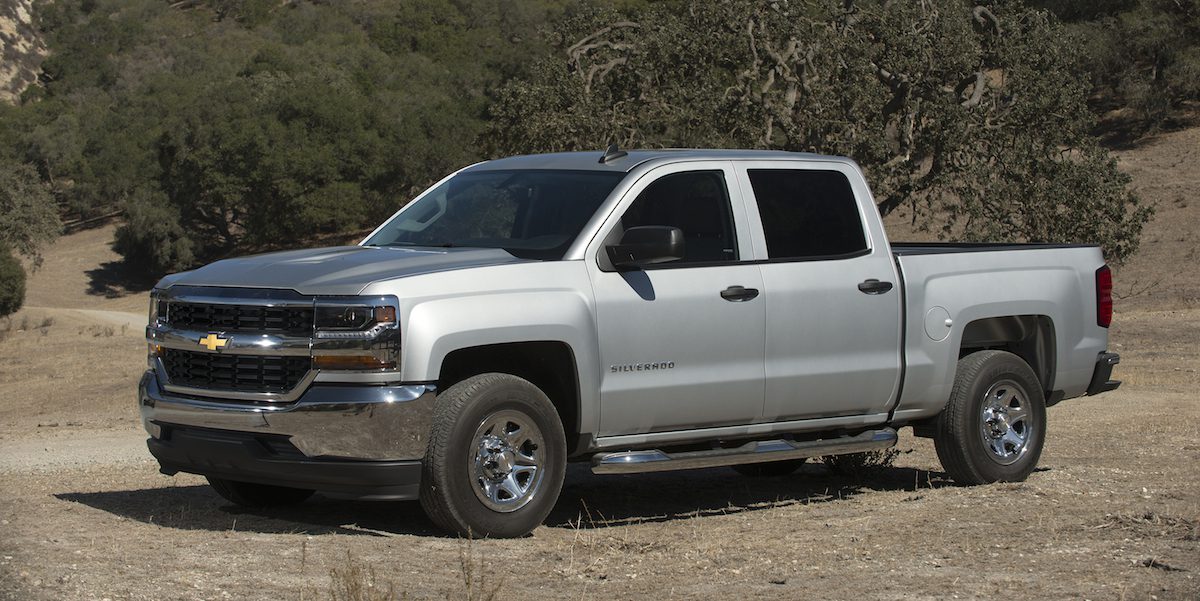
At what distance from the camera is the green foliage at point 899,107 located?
22.9 meters

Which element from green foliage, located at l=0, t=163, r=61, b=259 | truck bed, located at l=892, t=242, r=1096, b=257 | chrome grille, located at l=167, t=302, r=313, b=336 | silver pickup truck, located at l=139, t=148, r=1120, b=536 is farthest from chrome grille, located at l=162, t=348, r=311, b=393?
green foliage, located at l=0, t=163, r=61, b=259

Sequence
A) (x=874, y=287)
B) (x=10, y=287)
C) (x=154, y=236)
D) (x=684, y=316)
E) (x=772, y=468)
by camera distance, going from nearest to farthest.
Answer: (x=684, y=316) → (x=874, y=287) → (x=772, y=468) → (x=10, y=287) → (x=154, y=236)

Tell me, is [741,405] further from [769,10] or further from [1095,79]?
[1095,79]

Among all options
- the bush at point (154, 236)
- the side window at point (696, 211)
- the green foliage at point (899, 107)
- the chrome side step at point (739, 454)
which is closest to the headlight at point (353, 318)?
the chrome side step at point (739, 454)

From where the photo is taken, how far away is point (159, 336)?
7.41 metres

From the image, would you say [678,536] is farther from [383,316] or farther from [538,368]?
[383,316]

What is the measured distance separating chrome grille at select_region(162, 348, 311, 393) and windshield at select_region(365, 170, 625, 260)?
1.31m

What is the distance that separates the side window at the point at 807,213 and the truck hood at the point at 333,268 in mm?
1629

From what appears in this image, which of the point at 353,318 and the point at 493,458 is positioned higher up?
the point at 353,318

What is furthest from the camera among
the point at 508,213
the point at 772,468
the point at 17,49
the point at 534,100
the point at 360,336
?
the point at 17,49

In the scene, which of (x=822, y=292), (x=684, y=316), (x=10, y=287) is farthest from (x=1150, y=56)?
(x=684, y=316)

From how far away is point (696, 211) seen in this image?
814 centimetres

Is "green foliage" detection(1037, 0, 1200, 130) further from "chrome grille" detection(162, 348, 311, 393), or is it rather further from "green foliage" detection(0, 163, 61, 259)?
"chrome grille" detection(162, 348, 311, 393)

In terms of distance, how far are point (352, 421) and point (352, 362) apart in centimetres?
26
